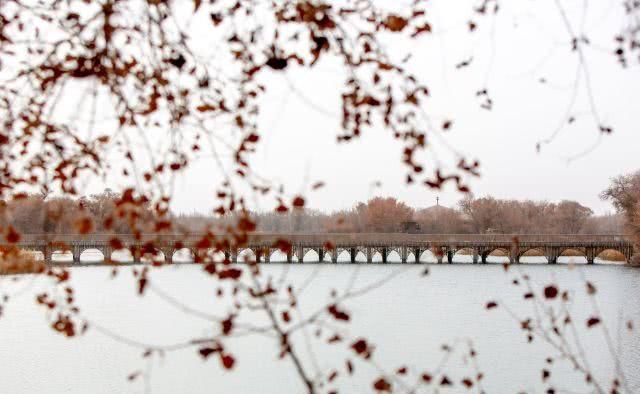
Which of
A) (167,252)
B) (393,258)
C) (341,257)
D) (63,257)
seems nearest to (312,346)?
(167,252)

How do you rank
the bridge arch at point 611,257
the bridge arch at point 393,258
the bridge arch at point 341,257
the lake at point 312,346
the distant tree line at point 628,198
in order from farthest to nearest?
the bridge arch at point 611,257, the bridge arch at point 341,257, the bridge arch at point 393,258, the distant tree line at point 628,198, the lake at point 312,346

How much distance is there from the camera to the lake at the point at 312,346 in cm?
1962

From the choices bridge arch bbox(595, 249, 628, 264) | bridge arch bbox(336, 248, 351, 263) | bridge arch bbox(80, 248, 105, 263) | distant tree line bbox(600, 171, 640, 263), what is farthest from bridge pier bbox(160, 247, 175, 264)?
bridge arch bbox(595, 249, 628, 264)

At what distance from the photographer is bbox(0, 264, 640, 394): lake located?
64.4 feet

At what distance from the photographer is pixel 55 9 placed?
4.83 m

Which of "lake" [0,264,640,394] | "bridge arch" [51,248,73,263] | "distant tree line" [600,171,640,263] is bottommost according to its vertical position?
"lake" [0,264,640,394]

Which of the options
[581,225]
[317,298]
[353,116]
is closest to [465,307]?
[317,298]

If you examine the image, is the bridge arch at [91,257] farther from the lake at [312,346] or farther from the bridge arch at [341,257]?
the lake at [312,346]

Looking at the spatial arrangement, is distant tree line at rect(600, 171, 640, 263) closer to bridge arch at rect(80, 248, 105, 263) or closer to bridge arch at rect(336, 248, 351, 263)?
bridge arch at rect(336, 248, 351, 263)

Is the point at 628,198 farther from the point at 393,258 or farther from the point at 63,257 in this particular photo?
the point at 63,257

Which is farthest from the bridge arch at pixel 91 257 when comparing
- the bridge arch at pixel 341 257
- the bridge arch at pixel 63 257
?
the bridge arch at pixel 341 257

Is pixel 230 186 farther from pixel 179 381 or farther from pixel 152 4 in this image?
pixel 179 381

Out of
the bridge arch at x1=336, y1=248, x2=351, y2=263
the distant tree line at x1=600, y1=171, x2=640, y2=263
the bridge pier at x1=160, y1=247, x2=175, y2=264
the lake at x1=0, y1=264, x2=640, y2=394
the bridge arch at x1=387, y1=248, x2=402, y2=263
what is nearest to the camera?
the bridge pier at x1=160, y1=247, x2=175, y2=264

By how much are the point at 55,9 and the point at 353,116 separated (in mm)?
2005
